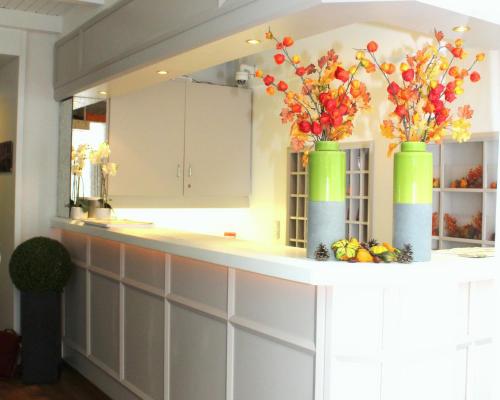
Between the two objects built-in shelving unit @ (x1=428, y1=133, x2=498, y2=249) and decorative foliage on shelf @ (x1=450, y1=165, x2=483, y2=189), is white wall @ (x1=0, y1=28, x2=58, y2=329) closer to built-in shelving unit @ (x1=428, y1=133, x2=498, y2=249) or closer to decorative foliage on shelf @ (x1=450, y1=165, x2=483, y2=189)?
built-in shelving unit @ (x1=428, y1=133, x2=498, y2=249)

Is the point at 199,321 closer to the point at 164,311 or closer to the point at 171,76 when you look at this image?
Answer: the point at 164,311

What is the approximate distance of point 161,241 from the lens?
3.45 m

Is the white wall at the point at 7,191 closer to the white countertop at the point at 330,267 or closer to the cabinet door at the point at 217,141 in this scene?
the cabinet door at the point at 217,141

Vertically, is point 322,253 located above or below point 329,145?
below

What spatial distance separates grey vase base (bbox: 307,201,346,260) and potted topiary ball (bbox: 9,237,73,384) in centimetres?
259

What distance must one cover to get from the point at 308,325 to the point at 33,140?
3.45 m

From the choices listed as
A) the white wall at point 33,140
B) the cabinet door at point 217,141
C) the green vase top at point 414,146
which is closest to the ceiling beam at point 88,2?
the white wall at point 33,140

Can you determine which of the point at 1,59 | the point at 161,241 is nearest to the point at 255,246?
the point at 161,241

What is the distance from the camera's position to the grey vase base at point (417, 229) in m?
2.51

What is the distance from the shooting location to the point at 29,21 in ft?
16.4

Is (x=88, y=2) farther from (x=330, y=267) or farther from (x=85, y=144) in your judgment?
(x=330, y=267)

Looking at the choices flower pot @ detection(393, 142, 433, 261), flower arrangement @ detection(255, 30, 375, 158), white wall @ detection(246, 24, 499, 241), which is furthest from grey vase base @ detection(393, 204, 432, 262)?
white wall @ detection(246, 24, 499, 241)

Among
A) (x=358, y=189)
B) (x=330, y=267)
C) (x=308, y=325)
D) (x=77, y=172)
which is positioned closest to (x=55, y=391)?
(x=77, y=172)

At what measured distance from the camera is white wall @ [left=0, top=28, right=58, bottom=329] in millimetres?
5070
